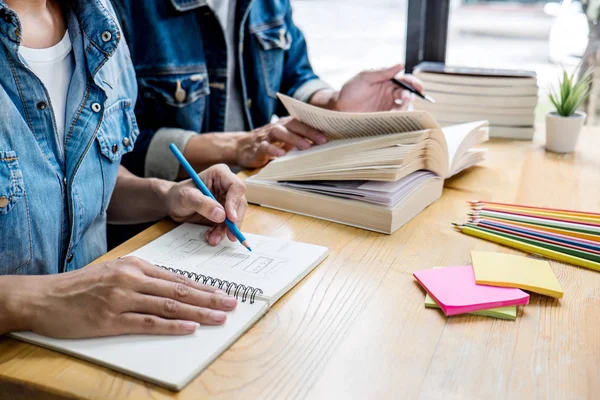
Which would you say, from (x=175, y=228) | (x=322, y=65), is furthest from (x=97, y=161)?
(x=322, y=65)

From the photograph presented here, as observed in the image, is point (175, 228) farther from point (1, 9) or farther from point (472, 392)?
point (472, 392)

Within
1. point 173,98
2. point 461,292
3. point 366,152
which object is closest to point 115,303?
point 461,292

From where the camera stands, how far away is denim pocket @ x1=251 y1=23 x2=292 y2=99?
5.27ft

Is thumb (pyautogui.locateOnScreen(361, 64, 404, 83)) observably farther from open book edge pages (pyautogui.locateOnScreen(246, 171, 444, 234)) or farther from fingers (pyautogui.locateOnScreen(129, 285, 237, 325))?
fingers (pyautogui.locateOnScreen(129, 285, 237, 325))

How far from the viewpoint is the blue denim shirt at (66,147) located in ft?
2.83

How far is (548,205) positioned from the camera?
1.09m

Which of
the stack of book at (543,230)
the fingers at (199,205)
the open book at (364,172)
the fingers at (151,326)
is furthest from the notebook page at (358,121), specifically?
the fingers at (151,326)

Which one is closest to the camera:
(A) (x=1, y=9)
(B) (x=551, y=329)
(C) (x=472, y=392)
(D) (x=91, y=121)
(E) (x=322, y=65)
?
(C) (x=472, y=392)

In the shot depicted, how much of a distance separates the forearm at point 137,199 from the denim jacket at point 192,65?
0.80 ft

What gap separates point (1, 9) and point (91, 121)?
0.71 feet

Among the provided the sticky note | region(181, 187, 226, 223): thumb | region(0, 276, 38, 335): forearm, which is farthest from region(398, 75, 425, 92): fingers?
region(0, 276, 38, 335): forearm

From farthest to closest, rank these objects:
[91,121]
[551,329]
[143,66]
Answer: [143,66], [91,121], [551,329]

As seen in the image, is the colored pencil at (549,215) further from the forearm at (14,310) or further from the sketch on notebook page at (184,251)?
the forearm at (14,310)

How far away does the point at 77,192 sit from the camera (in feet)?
3.21
